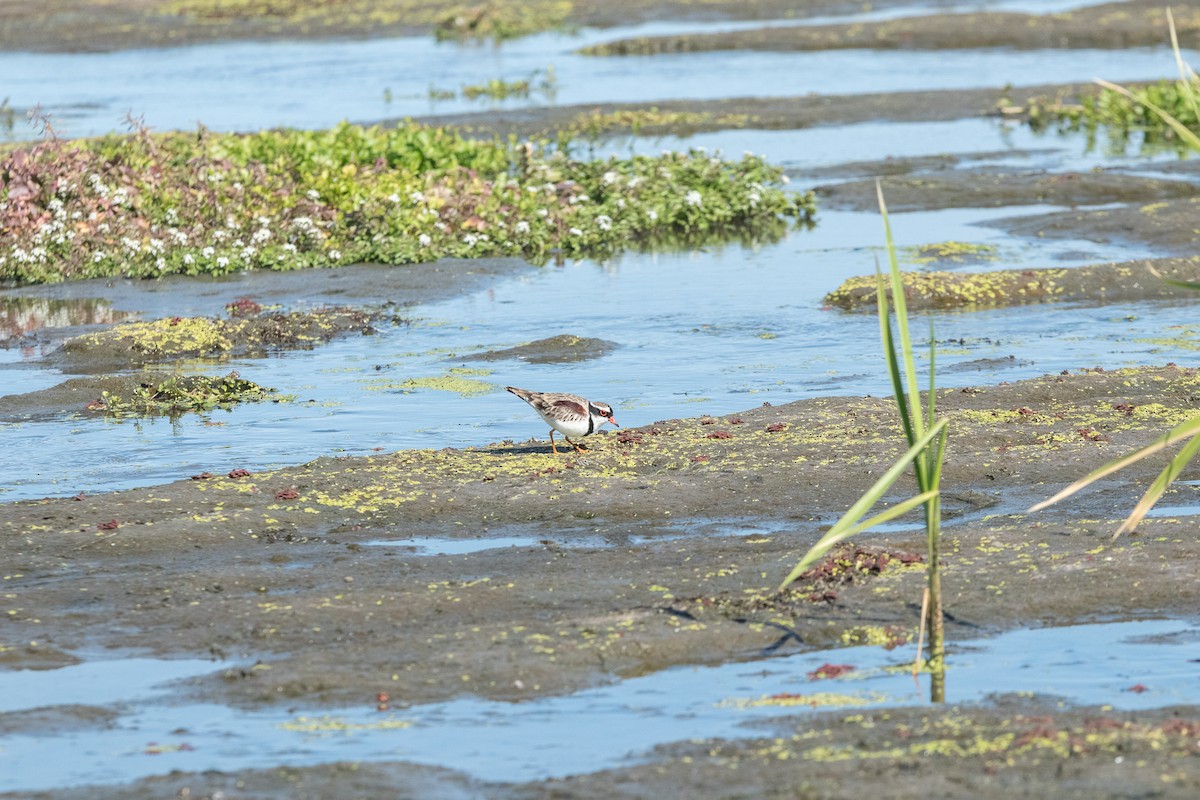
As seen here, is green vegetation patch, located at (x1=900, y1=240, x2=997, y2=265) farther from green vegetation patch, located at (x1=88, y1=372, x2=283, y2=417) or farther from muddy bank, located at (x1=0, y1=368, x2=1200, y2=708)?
green vegetation patch, located at (x1=88, y1=372, x2=283, y2=417)

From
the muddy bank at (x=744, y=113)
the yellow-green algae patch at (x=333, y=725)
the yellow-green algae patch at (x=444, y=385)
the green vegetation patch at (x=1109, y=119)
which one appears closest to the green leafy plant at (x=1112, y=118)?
the green vegetation patch at (x=1109, y=119)

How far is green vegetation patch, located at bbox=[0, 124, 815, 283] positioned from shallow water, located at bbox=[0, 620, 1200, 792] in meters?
12.6

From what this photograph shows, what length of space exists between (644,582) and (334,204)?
12.8 m

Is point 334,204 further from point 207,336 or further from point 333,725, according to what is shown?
point 333,725

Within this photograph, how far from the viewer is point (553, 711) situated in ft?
23.0

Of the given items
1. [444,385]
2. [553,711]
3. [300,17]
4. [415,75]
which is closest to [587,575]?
[553,711]

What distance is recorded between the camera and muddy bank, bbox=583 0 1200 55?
144 ft

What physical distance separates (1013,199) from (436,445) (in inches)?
542

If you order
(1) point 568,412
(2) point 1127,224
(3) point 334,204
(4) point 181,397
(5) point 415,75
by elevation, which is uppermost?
(5) point 415,75

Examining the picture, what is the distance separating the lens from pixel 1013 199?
2339 cm

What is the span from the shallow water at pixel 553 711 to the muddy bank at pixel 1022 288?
9.31 meters

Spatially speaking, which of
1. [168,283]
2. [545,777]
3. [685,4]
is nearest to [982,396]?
[545,777]

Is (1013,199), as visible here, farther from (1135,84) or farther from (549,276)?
(1135,84)

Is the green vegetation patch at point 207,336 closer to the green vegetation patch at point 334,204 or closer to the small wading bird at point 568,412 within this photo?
the green vegetation patch at point 334,204
